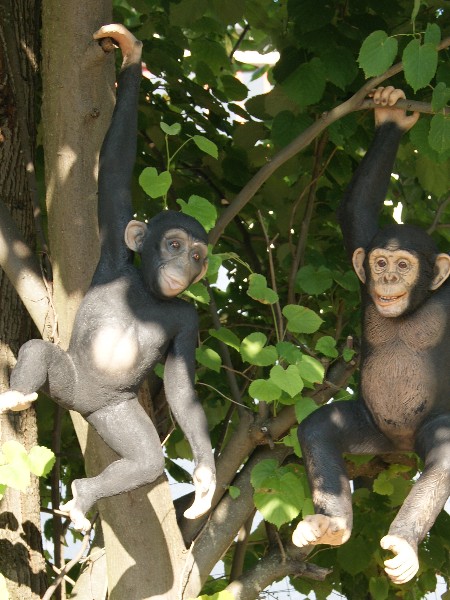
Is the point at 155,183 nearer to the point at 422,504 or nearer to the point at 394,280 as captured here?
the point at 394,280

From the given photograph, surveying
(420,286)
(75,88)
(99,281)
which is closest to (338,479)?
(420,286)

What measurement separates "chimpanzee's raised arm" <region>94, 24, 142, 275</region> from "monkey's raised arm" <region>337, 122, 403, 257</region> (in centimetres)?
65

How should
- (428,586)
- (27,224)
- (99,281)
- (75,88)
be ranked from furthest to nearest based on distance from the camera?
(428,586) < (27,224) < (75,88) < (99,281)

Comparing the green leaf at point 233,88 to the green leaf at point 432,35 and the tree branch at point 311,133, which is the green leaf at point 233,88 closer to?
the tree branch at point 311,133

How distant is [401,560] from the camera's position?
2.51m

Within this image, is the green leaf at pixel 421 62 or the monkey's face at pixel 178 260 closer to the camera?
the monkey's face at pixel 178 260

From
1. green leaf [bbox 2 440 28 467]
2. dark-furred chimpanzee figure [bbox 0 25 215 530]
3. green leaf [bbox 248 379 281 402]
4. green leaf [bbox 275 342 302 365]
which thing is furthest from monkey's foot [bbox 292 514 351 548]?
green leaf [bbox 2 440 28 467]

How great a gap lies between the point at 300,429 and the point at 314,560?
142 centimetres

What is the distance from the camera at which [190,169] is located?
164 inches

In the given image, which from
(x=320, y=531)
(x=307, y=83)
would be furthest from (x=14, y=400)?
(x=307, y=83)

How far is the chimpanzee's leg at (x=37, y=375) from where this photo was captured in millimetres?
2533

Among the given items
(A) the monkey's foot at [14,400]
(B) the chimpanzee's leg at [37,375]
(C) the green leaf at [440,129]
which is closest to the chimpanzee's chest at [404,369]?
(C) the green leaf at [440,129]

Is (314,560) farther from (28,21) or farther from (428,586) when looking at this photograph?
(28,21)

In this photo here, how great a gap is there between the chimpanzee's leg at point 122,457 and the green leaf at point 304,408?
1.89 ft
